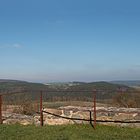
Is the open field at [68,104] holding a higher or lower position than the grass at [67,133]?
higher

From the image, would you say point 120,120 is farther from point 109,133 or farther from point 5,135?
point 5,135

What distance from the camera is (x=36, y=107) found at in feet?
53.6

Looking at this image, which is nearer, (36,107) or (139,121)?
(139,121)

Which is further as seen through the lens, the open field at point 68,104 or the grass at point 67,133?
the open field at point 68,104

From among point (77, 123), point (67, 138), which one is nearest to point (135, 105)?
point (77, 123)

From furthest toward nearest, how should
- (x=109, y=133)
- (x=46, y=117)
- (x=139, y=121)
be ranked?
(x=46, y=117)
(x=139, y=121)
(x=109, y=133)

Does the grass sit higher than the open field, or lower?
lower

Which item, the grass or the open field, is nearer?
the grass

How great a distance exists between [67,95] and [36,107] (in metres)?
1.60

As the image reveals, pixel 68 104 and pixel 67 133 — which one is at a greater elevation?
pixel 68 104

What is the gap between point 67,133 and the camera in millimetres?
11227

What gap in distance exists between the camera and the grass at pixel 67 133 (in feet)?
35.1

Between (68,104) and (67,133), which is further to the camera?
(68,104)

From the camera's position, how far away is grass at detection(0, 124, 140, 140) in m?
10.7
